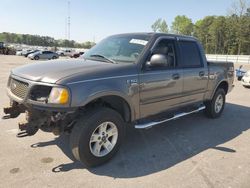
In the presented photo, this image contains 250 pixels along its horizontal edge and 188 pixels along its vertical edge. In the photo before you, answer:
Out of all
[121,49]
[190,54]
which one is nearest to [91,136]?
[121,49]

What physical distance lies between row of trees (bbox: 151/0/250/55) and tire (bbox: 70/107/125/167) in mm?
64905

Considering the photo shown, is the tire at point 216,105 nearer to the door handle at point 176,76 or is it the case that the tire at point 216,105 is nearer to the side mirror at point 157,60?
the door handle at point 176,76

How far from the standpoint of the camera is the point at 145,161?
3.91 metres

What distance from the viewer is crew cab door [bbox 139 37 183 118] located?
412cm

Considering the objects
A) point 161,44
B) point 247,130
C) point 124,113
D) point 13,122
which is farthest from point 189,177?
point 13,122

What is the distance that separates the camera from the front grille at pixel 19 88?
346 cm

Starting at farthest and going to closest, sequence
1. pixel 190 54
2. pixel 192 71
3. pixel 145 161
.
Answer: pixel 190 54 → pixel 192 71 → pixel 145 161

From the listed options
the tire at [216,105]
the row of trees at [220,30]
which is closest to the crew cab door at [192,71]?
the tire at [216,105]

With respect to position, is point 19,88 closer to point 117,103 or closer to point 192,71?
point 117,103

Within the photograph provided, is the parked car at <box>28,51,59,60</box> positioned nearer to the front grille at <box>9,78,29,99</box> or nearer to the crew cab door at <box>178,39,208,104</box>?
the crew cab door at <box>178,39,208,104</box>

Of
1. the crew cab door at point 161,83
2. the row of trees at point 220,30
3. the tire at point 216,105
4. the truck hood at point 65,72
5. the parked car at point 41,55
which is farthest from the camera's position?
the row of trees at point 220,30

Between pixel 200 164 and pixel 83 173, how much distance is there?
1.78m

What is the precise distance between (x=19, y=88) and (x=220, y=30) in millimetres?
84392

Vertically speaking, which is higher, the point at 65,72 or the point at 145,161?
the point at 65,72
